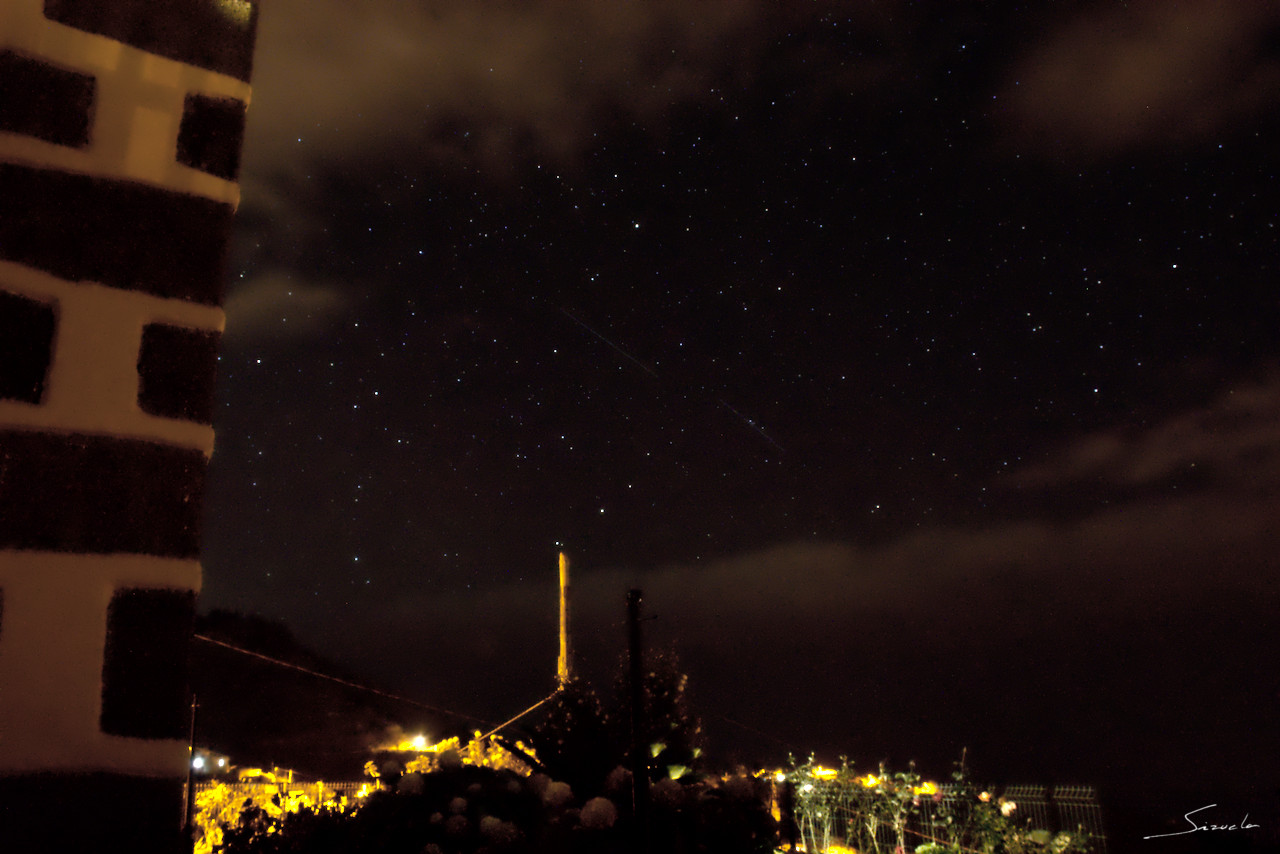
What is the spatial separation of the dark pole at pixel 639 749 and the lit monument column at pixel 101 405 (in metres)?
2.97

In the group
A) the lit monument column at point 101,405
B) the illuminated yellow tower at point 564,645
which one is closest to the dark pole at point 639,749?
the lit monument column at point 101,405

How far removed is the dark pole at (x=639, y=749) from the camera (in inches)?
145

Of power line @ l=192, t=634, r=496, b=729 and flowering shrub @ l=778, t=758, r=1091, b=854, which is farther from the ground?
power line @ l=192, t=634, r=496, b=729

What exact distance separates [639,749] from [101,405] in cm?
334

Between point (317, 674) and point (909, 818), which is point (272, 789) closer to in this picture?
point (909, 818)

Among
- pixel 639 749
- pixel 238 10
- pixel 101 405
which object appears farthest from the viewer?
pixel 639 749

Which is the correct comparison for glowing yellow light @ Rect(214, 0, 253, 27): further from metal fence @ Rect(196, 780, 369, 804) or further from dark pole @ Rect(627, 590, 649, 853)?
metal fence @ Rect(196, 780, 369, 804)

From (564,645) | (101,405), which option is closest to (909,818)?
(564,645)

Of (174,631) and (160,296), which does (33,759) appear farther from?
(160,296)

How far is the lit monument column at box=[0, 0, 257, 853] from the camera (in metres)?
0.96

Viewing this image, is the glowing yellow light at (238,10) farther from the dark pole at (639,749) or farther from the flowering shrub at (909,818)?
the flowering shrub at (909,818)

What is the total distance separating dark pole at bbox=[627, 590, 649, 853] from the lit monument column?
297cm

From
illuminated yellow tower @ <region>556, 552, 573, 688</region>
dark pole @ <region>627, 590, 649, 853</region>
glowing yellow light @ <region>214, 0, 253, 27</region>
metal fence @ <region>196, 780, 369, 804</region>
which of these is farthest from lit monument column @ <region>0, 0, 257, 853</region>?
illuminated yellow tower @ <region>556, 552, 573, 688</region>

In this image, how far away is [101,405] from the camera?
3.42 ft
